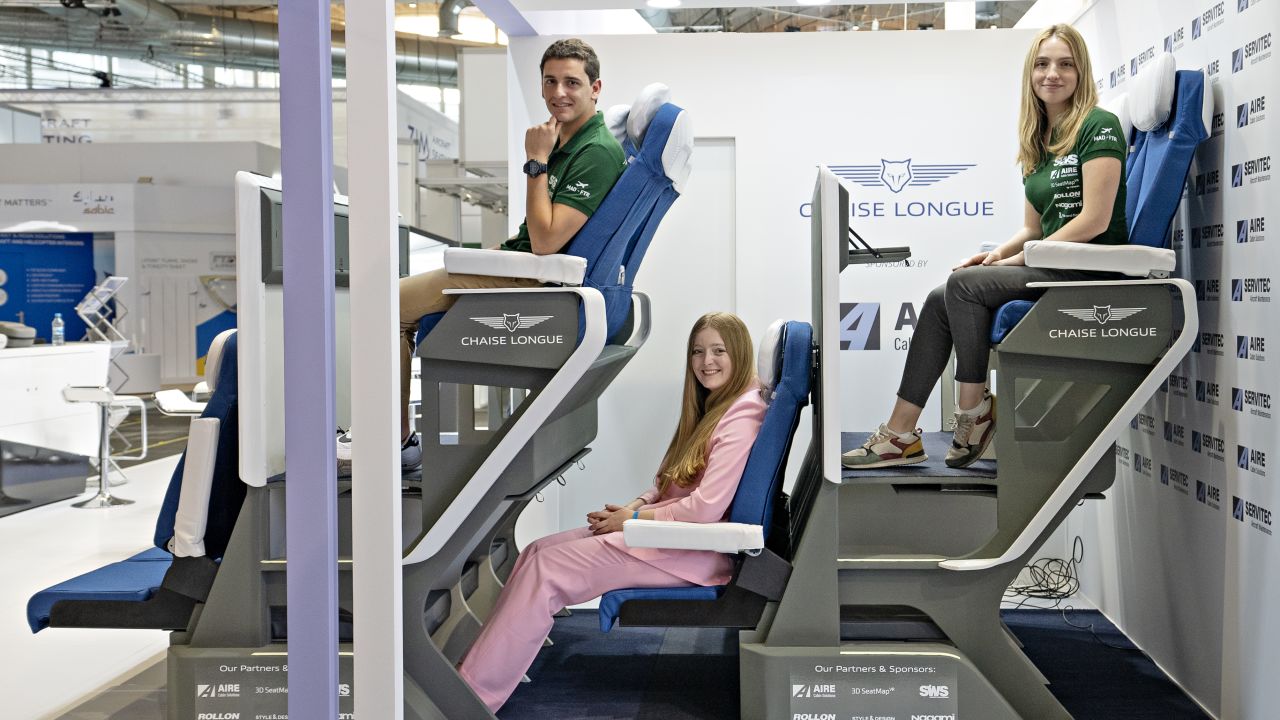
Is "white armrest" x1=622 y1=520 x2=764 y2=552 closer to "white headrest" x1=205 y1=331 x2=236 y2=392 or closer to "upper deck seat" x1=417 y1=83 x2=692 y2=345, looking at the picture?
"upper deck seat" x1=417 y1=83 x2=692 y2=345

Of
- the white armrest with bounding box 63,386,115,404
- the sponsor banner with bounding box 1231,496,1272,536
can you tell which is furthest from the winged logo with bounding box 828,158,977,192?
the white armrest with bounding box 63,386,115,404

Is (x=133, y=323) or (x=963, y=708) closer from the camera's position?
(x=963, y=708)

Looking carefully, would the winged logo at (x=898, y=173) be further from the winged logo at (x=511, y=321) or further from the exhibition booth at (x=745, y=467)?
the winged logo at (x=511, y=321)

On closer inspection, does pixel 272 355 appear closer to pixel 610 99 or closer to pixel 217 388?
pixel 217 388

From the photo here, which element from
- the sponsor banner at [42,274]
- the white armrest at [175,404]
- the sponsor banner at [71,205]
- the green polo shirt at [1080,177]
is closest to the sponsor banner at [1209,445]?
the green polo shirt at [1080,177]

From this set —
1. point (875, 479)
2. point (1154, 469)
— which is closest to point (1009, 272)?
point (875, 479)

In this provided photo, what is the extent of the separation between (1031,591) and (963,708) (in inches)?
79.0

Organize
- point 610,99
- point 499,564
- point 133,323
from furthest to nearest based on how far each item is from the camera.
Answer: point 133,323 < point 610,99 < point 499,564

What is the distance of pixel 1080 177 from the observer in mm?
3229

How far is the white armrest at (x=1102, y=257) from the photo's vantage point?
9.97ft

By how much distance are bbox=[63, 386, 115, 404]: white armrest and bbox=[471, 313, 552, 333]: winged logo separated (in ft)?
17.9

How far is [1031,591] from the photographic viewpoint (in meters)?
4.81

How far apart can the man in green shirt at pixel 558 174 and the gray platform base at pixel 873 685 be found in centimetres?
145

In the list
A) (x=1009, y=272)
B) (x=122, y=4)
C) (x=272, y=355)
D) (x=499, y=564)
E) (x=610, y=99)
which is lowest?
(x=499, y=564)
